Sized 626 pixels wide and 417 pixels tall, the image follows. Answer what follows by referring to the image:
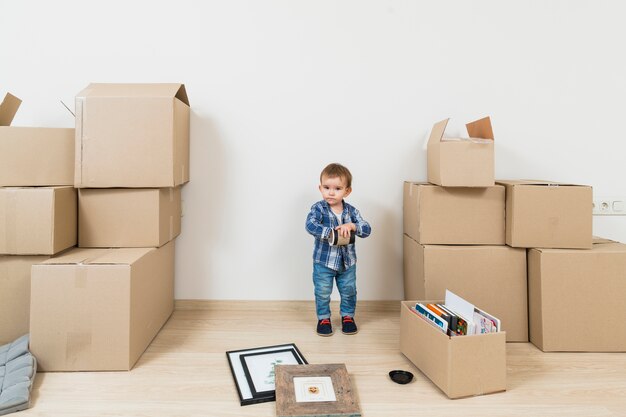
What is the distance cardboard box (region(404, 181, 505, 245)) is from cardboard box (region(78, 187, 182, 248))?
0.98 m

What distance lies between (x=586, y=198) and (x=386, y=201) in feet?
2.40

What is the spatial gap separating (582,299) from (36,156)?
1.94 m

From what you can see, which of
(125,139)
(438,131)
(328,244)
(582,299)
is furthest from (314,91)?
(582,299)

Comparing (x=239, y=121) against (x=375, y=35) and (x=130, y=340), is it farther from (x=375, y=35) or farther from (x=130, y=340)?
(x=130, y=340)

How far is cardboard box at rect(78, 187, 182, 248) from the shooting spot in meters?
1.50

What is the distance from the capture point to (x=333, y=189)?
5.30 feet

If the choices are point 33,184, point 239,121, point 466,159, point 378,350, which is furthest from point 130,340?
point 466,159

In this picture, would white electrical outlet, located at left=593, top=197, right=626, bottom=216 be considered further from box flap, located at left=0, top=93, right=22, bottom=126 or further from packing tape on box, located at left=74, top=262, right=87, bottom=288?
box flap, located at left=0, top=93, right=22, bottom=126

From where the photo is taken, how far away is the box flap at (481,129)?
5.10 ft

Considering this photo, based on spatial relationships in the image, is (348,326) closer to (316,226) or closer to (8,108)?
(316,226)

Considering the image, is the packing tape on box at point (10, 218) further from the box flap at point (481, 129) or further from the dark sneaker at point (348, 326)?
the box flap at point (481, 129)

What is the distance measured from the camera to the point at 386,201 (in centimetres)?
184

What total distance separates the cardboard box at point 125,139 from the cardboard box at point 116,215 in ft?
0.15

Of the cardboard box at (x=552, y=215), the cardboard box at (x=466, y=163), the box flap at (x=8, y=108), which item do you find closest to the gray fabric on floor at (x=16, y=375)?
the box flap at (x=8, y=108)
